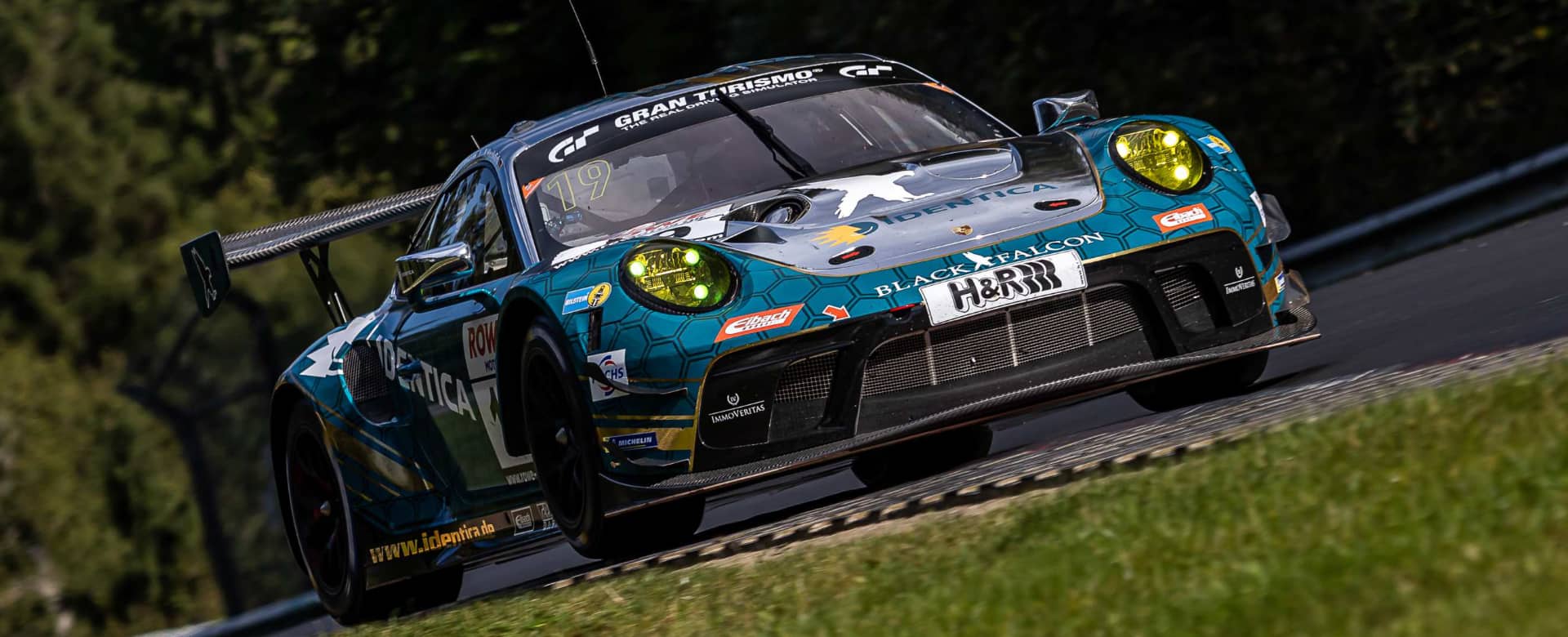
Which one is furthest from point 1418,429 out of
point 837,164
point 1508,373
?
point 837,164

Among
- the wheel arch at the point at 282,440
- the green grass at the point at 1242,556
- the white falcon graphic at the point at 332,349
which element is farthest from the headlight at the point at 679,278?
the wheel arch at the point at 282,440

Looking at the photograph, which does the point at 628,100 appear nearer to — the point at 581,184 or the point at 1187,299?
the point at 581,184

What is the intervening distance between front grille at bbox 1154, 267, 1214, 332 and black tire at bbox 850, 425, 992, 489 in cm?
154

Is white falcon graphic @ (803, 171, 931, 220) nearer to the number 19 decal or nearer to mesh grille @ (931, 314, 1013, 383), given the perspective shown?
mesh grille @ (931, 314, 1013, 383)

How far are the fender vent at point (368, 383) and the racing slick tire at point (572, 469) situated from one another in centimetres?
121

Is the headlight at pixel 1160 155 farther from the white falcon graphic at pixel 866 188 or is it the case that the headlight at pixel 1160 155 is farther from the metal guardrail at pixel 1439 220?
the metal guardrail at pixel 1439 220

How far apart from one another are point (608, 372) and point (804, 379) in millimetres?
507

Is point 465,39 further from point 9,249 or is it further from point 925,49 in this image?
point 9,249

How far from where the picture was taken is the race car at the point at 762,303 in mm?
5559

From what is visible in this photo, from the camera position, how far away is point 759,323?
18.0 ft

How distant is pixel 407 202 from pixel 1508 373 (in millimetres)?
4615

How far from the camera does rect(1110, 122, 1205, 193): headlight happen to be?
6.03 m

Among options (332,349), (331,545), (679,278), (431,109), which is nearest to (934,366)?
(679,278)

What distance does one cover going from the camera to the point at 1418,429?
4.43 meters
